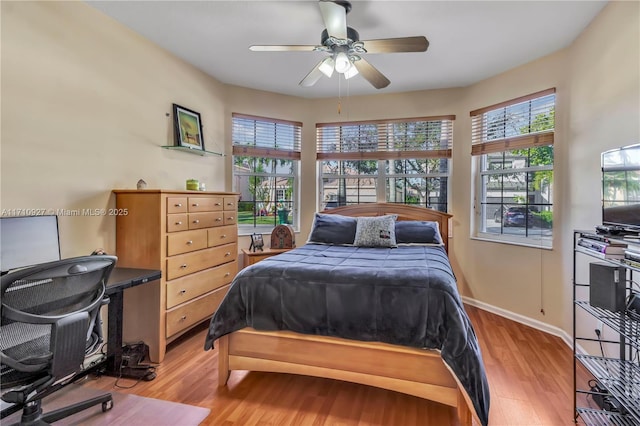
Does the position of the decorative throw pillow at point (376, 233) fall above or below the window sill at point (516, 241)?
above

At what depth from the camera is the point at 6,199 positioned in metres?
1.90

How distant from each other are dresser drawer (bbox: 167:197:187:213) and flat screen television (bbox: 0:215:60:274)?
0.70 m

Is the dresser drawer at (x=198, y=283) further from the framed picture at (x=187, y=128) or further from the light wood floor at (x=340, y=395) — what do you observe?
the framed picture at (x=187, y=128)

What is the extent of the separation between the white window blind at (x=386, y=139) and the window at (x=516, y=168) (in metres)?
0.41

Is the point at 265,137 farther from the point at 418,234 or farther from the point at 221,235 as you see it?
the point at 418,234

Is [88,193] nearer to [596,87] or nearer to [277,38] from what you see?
[277,38]

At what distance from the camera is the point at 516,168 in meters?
3.48

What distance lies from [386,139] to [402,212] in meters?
1.04

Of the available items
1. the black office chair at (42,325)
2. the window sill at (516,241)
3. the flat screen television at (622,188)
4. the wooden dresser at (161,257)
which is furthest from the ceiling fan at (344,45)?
the window sill at (516,241)

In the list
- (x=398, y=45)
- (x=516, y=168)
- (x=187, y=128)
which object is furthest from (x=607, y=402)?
(x=187, y=128)

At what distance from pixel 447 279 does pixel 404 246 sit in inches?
51.9

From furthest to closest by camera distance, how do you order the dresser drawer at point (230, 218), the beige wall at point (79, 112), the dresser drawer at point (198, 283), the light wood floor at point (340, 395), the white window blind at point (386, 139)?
the white window blind at point (386, 139)
the dresser drawer at point (230, 218)
the dresser drawer at point (198, 283)
the beige wall at point (79, 112)
the light wood floor at point (340, 395)

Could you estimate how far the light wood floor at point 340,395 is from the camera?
6.00 ft

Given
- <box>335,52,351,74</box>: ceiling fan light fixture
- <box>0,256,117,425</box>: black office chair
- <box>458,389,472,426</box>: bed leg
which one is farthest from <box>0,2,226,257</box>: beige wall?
<box>458,389,472,426</box>: bed leg
